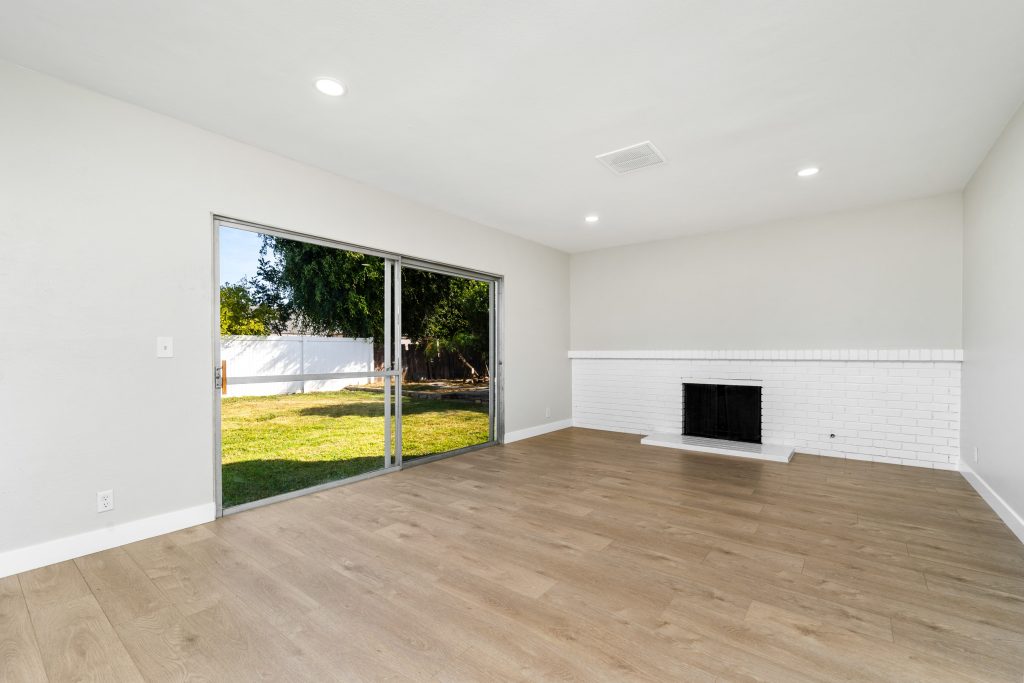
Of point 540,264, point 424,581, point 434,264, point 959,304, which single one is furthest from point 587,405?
point 424,581

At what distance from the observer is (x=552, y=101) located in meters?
2.68

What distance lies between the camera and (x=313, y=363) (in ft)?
12.2

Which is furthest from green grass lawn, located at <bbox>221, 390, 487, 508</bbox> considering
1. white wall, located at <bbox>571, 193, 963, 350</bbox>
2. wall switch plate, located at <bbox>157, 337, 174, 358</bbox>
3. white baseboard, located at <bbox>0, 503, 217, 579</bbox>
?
white wall, located at <bbox>571, 193, 963, 350</bbox>

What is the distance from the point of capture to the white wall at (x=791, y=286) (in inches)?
172

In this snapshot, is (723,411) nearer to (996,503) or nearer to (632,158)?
(996,503)

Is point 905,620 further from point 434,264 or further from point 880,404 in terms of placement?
point 434,264

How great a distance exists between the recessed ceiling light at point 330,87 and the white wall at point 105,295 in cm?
34

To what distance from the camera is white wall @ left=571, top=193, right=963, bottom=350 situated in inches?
172

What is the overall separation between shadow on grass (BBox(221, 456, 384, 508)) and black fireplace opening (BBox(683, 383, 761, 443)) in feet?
12.3

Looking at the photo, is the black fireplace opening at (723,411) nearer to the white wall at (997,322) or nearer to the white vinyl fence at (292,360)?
the white wall at (997,322)

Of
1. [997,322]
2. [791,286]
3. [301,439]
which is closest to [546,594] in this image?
[301,439]

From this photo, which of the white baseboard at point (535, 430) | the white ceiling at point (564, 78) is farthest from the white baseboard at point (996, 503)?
the white baseboard at point (535, 430)

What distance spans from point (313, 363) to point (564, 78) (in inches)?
109

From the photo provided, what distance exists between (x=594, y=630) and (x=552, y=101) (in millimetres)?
2720
